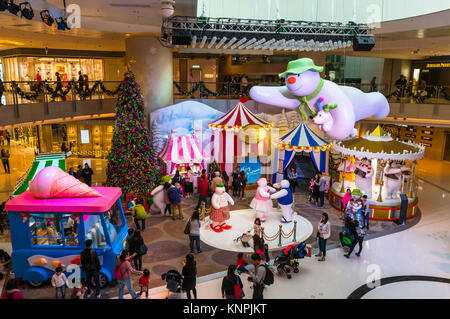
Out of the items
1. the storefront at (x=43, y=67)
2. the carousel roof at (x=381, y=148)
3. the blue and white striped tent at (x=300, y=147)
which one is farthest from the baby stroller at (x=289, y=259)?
the storefront at (x=43, y=67)

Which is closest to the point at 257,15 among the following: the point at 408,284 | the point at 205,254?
the point at 205,254

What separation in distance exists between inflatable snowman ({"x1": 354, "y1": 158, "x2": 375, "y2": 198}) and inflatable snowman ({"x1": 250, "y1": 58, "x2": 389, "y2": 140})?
586cm

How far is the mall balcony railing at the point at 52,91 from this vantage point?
1100 cm

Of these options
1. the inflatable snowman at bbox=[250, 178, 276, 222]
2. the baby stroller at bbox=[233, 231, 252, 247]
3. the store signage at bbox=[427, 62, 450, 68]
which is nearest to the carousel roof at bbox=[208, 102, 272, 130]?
the inflatable snowman at bbox=[250, 178, 276, 222]

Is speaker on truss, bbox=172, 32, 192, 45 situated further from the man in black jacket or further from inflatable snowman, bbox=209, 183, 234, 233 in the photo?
the man in black jacket

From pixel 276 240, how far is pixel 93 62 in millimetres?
18004

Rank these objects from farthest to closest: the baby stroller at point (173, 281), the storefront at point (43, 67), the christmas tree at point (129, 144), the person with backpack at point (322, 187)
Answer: the storefront at point (43, 67) < the person with backpack at point (322, 187) < the christmas tree at point (129, 144) < the baby stroller at point (173, 281)

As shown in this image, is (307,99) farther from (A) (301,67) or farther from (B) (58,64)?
(B) (58,64)

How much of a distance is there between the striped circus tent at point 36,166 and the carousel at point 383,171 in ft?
27.1

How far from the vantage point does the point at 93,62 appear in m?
22.3

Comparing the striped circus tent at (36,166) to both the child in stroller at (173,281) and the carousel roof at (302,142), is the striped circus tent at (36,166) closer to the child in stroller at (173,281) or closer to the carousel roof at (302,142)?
the child in stroller at (173,281)

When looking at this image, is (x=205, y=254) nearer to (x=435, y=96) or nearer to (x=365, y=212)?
(x=365, y=212)

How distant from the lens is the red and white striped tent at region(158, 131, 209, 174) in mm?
12383

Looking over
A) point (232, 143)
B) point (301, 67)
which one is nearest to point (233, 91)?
point (232, 143)
